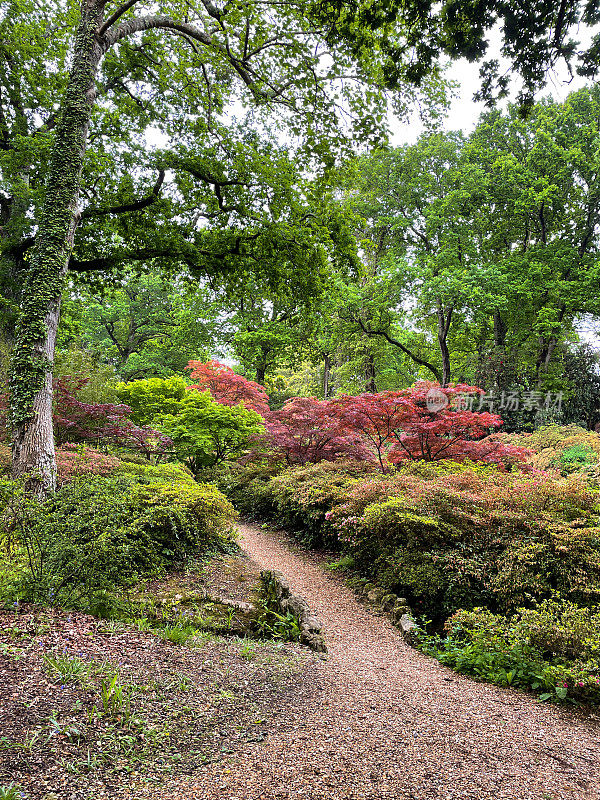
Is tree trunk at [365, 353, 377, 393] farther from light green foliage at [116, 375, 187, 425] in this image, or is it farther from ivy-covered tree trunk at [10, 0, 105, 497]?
ivy-covered tree trunk at [10, 0, 105, 497]

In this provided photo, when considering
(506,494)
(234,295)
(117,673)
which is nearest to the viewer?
(117,673)

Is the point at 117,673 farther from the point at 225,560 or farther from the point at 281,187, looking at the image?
the point at 281,187

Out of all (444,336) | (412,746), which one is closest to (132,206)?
(412,746)

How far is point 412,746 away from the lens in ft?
7.97

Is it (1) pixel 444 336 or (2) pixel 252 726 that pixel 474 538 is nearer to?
(2) pixel 252 726

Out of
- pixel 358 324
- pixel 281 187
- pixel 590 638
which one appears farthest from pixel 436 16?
pixel 358 324

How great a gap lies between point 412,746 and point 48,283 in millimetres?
6065

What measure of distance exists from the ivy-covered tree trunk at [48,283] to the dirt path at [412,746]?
154 inches

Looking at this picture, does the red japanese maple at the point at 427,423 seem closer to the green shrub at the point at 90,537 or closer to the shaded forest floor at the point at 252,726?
the green shrub at the point at 90,537

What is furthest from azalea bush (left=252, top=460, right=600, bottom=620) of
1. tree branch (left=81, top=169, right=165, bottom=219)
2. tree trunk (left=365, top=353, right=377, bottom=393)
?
tree trunk (left=365, top=353, right=377, bottom=393)

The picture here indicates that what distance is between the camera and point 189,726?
2.34 metres

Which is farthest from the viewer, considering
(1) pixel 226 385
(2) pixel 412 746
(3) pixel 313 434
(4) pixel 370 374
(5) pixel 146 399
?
(4) pixel 370 374

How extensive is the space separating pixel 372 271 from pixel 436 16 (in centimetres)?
1529

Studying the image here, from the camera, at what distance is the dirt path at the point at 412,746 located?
6.72 feet
